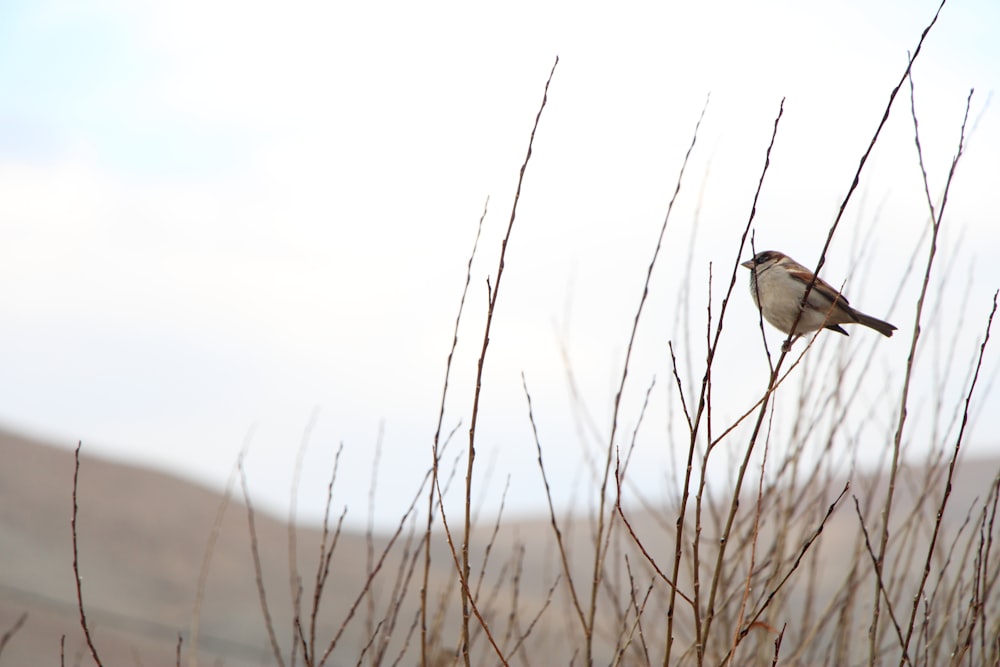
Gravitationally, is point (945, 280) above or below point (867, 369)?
above

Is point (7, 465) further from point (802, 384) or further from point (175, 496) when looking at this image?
point (802, 384)

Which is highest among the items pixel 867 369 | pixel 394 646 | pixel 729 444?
pixel 867 369

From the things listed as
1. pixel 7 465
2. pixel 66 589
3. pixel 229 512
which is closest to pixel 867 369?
pixel 66 589

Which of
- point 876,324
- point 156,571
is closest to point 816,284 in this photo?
point 876,324

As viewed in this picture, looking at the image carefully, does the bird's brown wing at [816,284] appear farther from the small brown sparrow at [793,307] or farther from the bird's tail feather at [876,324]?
the bird's tail feather at [876,324]

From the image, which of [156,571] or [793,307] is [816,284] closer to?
[793,307]

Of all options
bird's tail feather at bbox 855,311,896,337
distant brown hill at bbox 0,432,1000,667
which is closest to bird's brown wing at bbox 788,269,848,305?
bird's tail feather at bbox 855,311,896,337

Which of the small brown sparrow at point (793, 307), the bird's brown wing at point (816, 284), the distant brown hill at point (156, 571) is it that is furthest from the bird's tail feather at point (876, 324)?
the distant brown hill at point (156, 571)

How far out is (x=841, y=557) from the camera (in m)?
14.5

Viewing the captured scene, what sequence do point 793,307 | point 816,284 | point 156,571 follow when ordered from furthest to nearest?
point 156,571, point 816,284, point 793,307

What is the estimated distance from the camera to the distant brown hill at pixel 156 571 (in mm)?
9648

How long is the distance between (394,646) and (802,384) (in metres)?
8.21

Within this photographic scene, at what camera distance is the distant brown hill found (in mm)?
9648

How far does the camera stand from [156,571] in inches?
452
